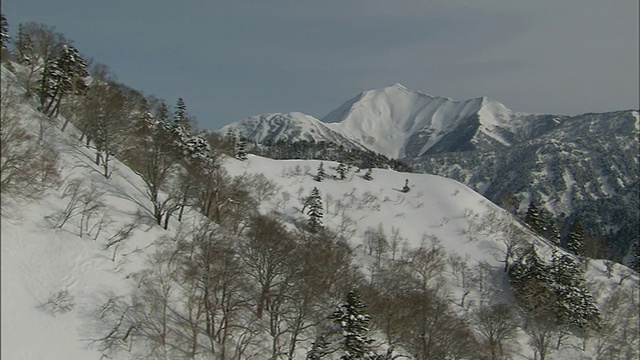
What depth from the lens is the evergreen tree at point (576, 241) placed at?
8938cm

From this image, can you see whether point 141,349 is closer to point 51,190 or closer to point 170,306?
point 170,306

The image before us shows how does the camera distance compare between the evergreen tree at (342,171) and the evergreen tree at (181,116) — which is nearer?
the evergreen tree at (181,116)

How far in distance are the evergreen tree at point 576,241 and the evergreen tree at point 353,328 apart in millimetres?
74695

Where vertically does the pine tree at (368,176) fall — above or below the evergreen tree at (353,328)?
above

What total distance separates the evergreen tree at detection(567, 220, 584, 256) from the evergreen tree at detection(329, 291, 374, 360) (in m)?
74.7

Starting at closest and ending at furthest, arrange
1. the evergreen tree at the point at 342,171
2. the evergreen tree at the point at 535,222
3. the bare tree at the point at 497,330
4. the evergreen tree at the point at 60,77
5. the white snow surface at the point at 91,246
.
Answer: the white snow surface at the point at 91,246, the evergreen tree at the point at 60,77, the bare tree at the point at 497,330, the evergreen tree at the point at 535,222, the evergreen tree at the point at 342,171

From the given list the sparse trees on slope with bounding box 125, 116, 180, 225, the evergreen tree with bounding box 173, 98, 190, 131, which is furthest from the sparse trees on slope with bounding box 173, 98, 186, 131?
the sparse trees on slope with bounding box 125, 116, 180, 225

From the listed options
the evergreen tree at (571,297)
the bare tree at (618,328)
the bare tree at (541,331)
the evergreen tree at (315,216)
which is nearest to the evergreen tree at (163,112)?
the evergreen tree at (315,216)

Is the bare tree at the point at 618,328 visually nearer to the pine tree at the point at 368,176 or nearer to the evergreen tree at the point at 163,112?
the pine tree at the point at 368,176

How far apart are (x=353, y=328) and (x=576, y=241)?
3030 inches

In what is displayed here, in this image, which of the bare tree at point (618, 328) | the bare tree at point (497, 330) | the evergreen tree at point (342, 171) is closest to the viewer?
the bare tree at point (497, 330)

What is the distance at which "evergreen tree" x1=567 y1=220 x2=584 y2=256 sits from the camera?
293 ft

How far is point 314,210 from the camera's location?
75.3 meters

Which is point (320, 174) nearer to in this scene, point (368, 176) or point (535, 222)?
point (368, 176)
